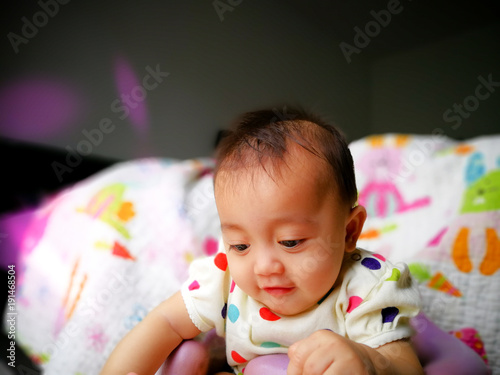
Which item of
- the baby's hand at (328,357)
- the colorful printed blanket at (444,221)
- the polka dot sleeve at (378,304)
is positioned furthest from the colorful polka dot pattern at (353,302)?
the colorful printed blanket at (444,221)

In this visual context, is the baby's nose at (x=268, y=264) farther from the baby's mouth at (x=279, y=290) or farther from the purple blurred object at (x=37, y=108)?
the purple blurred object at (x=37, y=108)

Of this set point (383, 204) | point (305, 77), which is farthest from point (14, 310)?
point (305, 77)

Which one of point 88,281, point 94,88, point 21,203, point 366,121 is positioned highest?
point 94,88

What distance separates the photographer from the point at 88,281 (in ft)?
3.08

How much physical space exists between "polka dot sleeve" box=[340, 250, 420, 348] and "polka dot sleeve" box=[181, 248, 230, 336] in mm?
181

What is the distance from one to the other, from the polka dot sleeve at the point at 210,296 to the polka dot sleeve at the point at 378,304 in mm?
181

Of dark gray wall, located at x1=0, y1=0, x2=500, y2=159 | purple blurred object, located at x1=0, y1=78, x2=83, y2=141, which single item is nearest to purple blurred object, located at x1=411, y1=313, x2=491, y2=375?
dark gray wall, located at x1=0, y1=0, x2=500, y2=159

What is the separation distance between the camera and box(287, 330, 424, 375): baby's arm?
39 cm

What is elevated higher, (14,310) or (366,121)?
(14,310)

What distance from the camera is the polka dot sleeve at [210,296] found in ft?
2.02

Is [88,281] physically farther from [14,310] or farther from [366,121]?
[366,121]

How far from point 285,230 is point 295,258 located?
0.12ft

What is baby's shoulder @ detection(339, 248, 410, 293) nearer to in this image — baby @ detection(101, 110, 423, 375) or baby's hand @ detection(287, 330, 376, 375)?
baby @ detection(101, 110, 423, 375)

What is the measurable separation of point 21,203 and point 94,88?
0.56 metres
